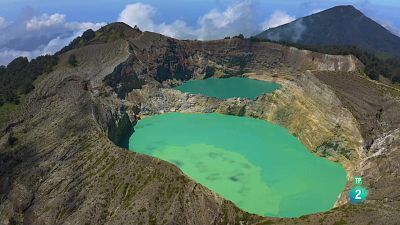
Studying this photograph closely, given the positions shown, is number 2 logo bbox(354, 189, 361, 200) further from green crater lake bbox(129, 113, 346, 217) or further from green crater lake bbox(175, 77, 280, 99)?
green crater lake bbox(175, 77, 280, 99)

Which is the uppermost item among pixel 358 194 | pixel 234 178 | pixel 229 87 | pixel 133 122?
pixel 229 87

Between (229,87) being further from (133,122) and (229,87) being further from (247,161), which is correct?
(247,161)

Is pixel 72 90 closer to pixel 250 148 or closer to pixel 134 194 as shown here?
pixel 250 148

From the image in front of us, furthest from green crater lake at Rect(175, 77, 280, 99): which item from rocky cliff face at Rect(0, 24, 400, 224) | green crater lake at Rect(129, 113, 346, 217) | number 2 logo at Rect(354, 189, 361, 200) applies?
number 2 logo at Rect(354, 189, 361, 200)

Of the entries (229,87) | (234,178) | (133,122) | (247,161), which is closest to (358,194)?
(234,178)

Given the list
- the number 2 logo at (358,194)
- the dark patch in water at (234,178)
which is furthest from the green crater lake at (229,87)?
the number 2 logo at (358,194)

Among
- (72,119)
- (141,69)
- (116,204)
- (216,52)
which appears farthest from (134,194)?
(216,52)
